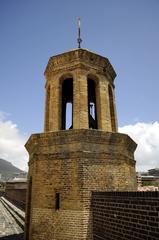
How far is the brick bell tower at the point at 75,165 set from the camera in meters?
7.00

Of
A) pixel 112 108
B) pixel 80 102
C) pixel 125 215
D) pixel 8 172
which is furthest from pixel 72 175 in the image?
pixel 8 172

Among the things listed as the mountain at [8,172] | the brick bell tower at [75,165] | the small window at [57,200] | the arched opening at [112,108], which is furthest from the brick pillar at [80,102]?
the mountain at [8,172]

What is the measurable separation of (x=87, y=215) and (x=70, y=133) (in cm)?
256

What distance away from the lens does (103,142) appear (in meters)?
7.72

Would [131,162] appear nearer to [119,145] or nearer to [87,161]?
[119,145]

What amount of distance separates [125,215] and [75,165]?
2387mm

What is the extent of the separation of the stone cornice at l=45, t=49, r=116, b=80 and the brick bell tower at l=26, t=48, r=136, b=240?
4 cm

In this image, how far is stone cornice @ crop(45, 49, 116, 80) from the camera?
9102 mm

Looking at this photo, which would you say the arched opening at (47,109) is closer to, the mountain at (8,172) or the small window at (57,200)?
the small window at (57,200)

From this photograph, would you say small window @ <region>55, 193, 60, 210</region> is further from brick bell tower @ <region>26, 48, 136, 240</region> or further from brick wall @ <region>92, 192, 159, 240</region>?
brick wall @ <region>92, 192, 159, 240</region>

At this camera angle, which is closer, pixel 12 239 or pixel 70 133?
pixel 70 133

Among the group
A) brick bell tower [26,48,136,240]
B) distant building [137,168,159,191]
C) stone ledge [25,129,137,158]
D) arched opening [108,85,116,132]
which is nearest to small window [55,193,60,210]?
brick bell tower [26,48,136,240]

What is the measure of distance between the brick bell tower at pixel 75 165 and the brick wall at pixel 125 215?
0.46m

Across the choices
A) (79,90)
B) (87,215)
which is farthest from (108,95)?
(87,215)
